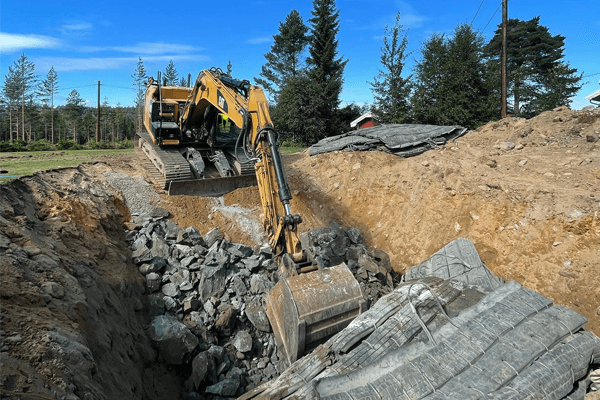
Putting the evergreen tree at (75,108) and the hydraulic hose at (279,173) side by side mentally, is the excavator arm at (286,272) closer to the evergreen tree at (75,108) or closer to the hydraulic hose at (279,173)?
the hydraulic hose at (279,173)

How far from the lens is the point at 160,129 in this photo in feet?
27.3

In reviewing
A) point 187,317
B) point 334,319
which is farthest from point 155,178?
point 334,319

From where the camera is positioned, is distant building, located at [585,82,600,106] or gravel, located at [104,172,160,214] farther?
distant building, located at [585,82,600,106]

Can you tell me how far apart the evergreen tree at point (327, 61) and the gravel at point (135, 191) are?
16764mm

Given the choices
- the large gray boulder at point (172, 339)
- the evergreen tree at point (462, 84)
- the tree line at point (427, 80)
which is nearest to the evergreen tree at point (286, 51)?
the tree line at point (427, 80)

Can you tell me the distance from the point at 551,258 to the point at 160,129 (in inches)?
317

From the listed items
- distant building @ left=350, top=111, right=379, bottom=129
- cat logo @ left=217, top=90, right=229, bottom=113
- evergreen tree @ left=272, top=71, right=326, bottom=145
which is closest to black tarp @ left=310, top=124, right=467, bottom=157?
cat logo @ left=217, top=90, right=229, bottom=113

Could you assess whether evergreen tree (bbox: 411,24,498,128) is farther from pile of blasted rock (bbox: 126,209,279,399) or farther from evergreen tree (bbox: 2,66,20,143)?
evergreen tree (bbox: 2,66,20,143)

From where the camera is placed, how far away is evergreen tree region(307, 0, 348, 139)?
23891 millimetres

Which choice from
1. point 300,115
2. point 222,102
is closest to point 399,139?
point 222,102

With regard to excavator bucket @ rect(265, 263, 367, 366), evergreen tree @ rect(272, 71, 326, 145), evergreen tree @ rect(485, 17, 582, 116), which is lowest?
excavator bucket @ rect(265, 263, 367, 366)

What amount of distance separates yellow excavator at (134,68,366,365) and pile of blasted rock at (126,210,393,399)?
84 centimetres

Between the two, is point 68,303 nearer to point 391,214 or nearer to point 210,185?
point 210,185

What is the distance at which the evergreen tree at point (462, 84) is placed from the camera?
55.2 feet
